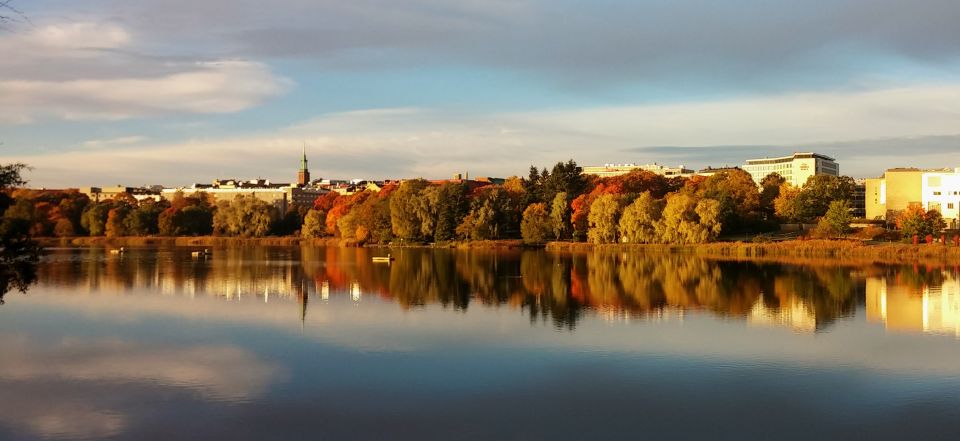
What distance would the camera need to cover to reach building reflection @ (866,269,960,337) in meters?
23.6

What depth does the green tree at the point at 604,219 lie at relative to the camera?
60.9m

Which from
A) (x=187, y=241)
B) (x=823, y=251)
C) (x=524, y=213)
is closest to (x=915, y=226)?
(x=823, y=251)

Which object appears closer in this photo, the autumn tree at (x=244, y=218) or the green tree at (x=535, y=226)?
the green tree at (x=535, y=226)

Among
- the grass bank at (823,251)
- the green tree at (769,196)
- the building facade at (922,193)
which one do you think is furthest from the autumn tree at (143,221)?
the building facade at (922,193)

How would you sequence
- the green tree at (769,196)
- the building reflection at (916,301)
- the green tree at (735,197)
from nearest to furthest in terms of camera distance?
1. the building reflection at (916,301)
2. the green tree at (735,197)
3. the green tree at (769,196)

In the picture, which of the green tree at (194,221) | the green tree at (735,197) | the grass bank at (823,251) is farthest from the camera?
the green tree at (194,221)

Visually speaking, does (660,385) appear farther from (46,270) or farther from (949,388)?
(46,270)

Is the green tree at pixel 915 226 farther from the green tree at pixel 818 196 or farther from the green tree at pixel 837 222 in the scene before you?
the green tree at pixel 818 196

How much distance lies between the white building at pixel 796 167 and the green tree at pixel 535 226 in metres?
61.4

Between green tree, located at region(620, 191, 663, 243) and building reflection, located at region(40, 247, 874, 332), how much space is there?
21.4 ft

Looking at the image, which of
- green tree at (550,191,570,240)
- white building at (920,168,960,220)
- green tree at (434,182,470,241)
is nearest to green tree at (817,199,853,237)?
white building at (920,168,960,220)

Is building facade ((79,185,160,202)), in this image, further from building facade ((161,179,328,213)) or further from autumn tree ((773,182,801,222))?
autumn tree ((773,182,801,222))

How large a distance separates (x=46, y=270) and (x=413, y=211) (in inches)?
1290

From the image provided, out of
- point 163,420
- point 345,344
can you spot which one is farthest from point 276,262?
point 163,420
